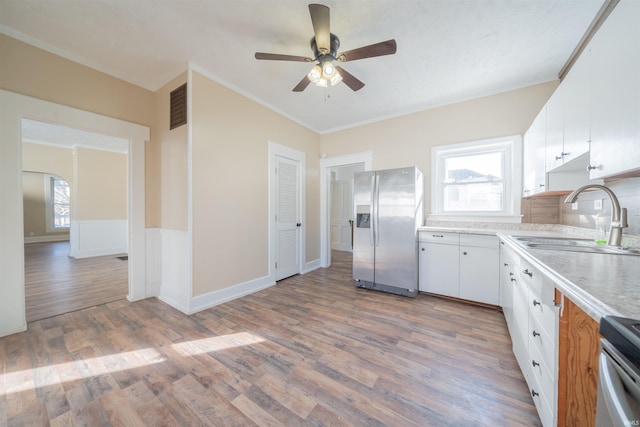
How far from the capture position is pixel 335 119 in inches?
157

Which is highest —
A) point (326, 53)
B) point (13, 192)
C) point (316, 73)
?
point (326, 53)

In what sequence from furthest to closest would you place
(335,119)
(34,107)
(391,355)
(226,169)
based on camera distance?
(335,119), (226,169), (34,107), (391,355)

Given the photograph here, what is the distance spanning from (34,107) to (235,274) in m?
2.63

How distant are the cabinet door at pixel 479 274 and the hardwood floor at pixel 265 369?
0.20 metres

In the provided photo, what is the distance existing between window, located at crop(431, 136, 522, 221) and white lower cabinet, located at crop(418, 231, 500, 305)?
64 centimetres

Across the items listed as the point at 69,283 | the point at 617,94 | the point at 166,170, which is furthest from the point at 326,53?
the point at 69,283

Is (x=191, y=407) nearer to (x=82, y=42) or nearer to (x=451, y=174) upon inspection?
(x=82, y=42)

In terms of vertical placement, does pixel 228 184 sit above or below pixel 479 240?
above

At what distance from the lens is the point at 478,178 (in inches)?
125

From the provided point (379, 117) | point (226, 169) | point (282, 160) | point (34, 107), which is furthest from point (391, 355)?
point (34, 107)

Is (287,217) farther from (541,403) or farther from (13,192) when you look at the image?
(541,403)

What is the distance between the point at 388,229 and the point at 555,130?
1888 millimetres

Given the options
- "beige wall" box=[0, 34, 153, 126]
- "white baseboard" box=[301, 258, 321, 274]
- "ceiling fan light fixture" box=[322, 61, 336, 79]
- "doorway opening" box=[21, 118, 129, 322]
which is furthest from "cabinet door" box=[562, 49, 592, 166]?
"doorway opening" box=[21, 118, 129, 322]

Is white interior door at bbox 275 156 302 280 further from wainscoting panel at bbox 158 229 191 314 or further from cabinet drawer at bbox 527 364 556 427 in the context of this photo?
cabinet drawer at bbox 527 364 556 427
